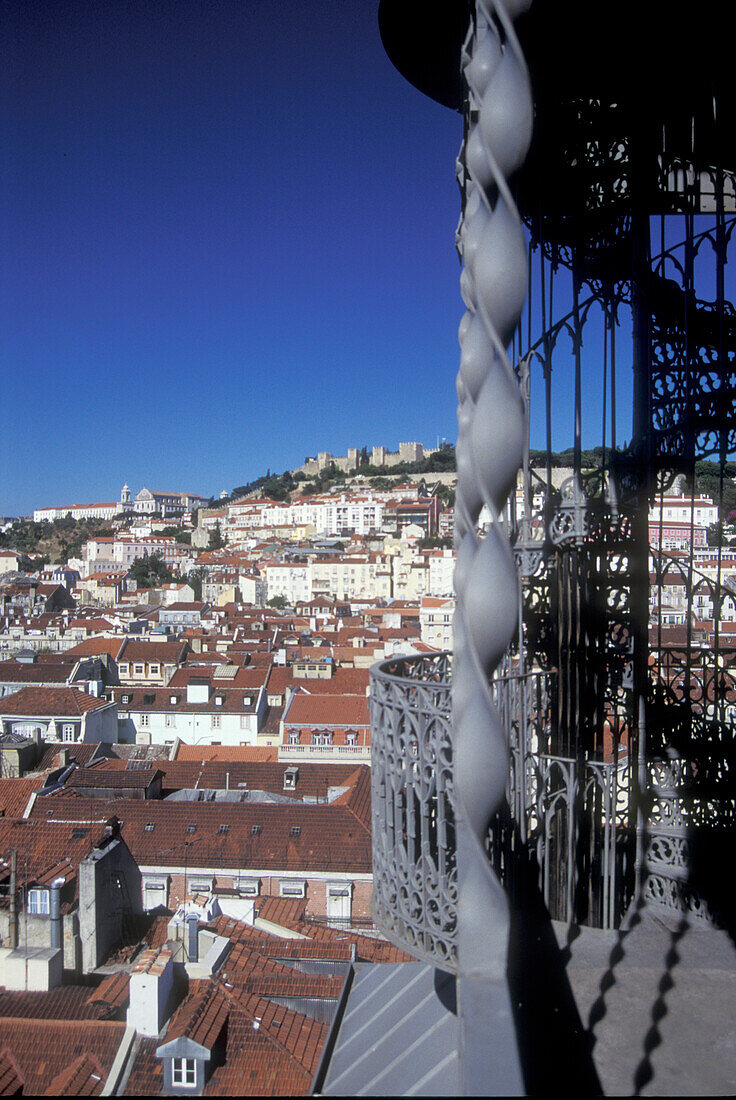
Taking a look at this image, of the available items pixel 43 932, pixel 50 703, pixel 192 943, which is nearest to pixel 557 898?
pixel 192 943

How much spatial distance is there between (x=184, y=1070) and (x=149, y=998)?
68 cm

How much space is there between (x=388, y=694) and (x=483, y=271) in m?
1.59

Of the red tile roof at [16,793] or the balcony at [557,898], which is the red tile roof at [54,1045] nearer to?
the balcony at [557,898]

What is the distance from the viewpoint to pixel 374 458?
11844 cm

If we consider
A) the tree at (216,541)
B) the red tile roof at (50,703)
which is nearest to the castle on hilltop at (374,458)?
the tree at (216,541)

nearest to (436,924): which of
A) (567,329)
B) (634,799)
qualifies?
(634,799)

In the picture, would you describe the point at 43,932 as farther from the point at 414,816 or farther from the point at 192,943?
the point at 414,816

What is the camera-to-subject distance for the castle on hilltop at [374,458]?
116 m

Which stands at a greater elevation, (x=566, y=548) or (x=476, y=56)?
(x=476, y=56)

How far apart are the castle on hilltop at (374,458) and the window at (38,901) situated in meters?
105

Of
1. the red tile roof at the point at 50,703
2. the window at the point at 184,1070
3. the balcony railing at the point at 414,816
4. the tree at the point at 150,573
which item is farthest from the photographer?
the tree at the point at 150,573

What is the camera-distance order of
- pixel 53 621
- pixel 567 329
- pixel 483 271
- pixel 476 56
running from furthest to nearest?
pixel 53 621 < pixel 567 329 < pixel 476 56 < pixel 483 271

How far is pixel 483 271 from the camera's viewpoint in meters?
1.19

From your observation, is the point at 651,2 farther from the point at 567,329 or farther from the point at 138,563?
the point at 138,563
